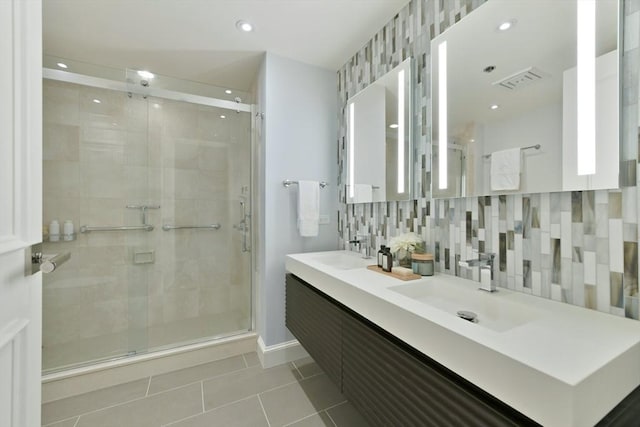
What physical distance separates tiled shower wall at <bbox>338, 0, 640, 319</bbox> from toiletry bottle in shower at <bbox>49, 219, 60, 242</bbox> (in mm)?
2556

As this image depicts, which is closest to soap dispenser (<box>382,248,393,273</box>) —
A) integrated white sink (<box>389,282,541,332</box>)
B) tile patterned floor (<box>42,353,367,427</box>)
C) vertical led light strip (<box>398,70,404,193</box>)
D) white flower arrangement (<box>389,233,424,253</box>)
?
white flower arrangement (<box>389,233,424,253</box>)

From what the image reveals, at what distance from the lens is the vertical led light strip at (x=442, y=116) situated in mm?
1310

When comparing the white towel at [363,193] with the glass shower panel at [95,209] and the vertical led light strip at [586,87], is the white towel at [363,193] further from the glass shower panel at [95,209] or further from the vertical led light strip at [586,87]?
the glass shower panel at [95,209]

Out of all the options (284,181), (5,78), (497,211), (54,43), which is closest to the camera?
(5,78)

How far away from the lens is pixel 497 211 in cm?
112

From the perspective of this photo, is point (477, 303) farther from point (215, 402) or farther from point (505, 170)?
point (215, 402)

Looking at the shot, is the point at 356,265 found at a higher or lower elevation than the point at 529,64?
lower

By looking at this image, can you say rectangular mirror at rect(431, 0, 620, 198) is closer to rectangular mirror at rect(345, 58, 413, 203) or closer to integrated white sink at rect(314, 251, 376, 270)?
rectangular mirror at rect(345, 58, 413, 203)

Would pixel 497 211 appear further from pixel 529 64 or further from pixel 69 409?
pixel 69 409

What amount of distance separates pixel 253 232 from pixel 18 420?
1825 millimetres

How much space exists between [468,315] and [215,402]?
1527 mm

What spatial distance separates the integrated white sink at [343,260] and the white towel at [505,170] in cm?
85

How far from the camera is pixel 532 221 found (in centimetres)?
101

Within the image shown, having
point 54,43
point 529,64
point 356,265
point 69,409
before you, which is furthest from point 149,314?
point 529,64
